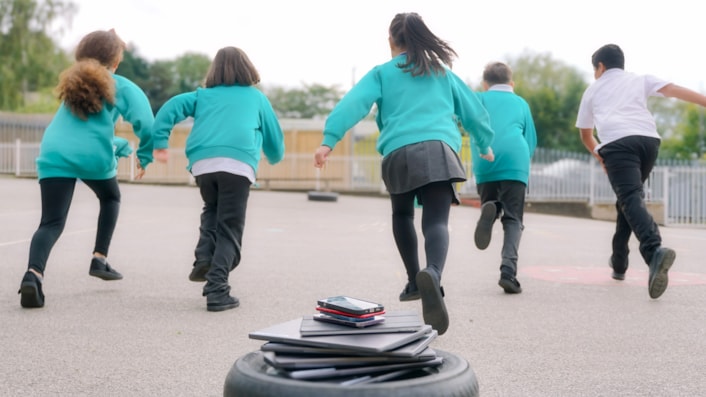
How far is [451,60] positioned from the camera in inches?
176

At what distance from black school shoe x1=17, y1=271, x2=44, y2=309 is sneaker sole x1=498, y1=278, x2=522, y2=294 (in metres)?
3.05

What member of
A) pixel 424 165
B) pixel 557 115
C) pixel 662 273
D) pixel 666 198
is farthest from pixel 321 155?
pixel 557 115

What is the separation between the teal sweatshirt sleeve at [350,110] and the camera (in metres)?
4.22

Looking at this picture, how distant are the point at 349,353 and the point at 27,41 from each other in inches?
1752

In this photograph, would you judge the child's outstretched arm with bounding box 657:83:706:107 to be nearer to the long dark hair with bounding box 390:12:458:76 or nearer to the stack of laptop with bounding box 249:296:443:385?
the long dark hair with bounding box 390:12:458:76

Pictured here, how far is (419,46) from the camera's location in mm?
4457

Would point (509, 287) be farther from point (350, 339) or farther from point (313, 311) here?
point (350, 339)

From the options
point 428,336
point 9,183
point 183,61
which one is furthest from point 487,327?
point 183,61

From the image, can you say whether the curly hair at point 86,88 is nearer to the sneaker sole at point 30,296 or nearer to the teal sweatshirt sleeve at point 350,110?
the sneaker sole at point 30,296

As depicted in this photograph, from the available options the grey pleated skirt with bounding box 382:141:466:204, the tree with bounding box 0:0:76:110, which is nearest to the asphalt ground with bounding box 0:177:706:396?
the grey pleated skirt with bounding box 382:141:466:204

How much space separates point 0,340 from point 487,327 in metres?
2.52

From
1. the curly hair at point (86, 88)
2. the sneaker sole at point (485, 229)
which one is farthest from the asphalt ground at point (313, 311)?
the curly hair at point (86, 88)

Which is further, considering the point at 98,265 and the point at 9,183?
the point at 9,183

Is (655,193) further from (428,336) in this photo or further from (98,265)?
(428,336)
